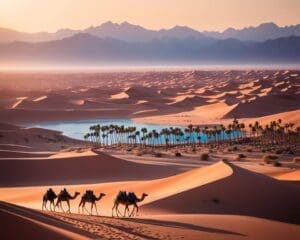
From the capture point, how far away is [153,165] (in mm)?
35156

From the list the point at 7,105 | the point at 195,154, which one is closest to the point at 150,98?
the point at 7,105

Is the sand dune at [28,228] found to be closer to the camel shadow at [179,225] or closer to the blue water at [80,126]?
the camel shadow at [179,225]

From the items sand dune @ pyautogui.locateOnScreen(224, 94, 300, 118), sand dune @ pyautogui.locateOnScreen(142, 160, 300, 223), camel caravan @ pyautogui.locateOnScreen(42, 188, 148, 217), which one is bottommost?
sand dune @ pyautogui.locateOnScreen(142, 160, 300, 223)

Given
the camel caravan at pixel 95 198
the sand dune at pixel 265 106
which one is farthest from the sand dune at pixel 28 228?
the sand dune at pixel 265 106

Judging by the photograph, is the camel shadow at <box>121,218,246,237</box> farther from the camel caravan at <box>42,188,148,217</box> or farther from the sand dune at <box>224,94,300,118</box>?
the sand dune at <box>224,94,300,118</box>

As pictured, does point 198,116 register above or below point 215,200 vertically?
above

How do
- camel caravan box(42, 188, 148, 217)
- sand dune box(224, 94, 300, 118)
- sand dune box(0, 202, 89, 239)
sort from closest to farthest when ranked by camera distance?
sand dune box(0, 202, 89, 239)
camel caravan box(42, 188, 148, 217)
sand dune box(224, 94, 300, 118)

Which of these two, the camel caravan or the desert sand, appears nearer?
the desert sand

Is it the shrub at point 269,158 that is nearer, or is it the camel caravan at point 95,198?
the camel caravan at point 95,198

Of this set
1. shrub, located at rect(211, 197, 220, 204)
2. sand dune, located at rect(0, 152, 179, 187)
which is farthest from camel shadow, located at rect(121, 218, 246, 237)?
sand dune, located at rect(0, 152, 179, 187)

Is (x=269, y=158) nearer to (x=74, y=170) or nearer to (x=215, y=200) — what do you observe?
(x=74, y=170)

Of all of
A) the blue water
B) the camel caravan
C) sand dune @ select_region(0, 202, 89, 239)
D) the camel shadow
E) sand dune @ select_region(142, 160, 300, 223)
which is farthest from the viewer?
the blue water

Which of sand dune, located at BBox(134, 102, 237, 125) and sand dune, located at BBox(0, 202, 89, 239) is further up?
sand dune, located at BBox(134, 102, 237, 125)

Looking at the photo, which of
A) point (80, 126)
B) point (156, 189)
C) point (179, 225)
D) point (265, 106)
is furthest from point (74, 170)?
point (265, 106)
